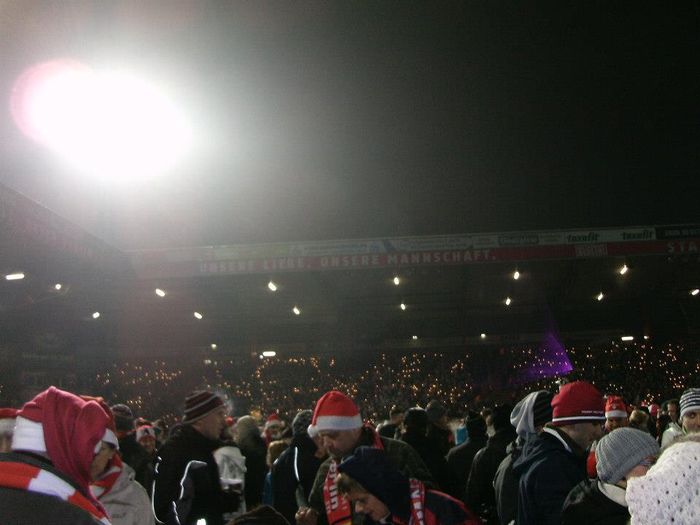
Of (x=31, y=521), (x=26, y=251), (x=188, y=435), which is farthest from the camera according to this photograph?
(x=26, y=251)

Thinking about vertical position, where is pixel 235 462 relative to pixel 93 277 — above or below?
below

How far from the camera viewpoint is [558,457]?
3.28 metres

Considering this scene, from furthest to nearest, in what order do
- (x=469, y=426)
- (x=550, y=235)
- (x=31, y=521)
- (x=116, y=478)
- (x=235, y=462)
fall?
(x=550, y=235) → (x=469, y=426) → (x=235, y=462) → (x=116, y=478) → (x=31, y=521)

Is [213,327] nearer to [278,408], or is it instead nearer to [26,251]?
[278,408]

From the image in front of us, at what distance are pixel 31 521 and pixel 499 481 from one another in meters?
3.38

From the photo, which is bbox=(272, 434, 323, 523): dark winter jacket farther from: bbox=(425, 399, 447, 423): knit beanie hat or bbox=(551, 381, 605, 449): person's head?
bbox=(425, 399, 447, 423): knit beanie hat

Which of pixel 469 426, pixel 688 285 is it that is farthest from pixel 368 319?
pixel 469 426

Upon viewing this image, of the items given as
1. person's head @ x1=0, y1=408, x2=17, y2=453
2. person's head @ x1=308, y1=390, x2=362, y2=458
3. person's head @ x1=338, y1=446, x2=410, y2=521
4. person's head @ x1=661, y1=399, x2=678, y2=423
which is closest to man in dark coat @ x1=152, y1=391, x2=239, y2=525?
person's head @ x1=308, y1=390, x2=362, y2=458

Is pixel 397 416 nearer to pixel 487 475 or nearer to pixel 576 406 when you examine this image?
pixel 487 475

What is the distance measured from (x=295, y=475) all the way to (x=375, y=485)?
2.42 meters

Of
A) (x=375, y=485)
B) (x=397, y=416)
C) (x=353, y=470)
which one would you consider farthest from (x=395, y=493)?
(x=397, y=416)

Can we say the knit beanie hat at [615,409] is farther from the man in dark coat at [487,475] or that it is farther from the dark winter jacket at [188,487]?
the dark winter jacket at [188,487]

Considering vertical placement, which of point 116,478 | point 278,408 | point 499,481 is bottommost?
Result: point 499,481

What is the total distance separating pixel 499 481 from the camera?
429 cm
